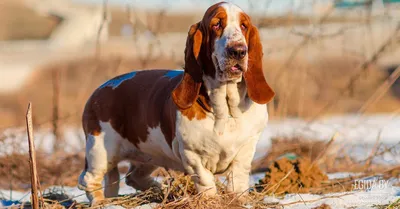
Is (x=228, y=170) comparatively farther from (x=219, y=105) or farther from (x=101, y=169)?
(x=101, y=169)

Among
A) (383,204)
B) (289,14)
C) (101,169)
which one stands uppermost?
(289,14)

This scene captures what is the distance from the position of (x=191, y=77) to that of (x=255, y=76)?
395 millimetres

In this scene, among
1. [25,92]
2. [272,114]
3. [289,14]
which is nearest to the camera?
[289,14]

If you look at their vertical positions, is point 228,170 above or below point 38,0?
below

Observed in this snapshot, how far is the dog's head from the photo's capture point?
4.84 meters

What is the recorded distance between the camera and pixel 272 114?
1024 cm

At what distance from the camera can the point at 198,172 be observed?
5141 mm

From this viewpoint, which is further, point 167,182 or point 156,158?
point 156,158

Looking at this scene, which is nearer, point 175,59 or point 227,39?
point 227,39

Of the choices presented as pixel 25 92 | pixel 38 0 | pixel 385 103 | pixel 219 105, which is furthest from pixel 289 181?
pixel 38 0

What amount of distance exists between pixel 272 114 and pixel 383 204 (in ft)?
17.0

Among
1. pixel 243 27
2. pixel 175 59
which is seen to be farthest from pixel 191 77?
pixel 175 59

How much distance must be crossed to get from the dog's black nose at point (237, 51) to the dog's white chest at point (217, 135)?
0.49m

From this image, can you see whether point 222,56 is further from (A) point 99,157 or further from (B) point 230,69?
(A) point 99,157
